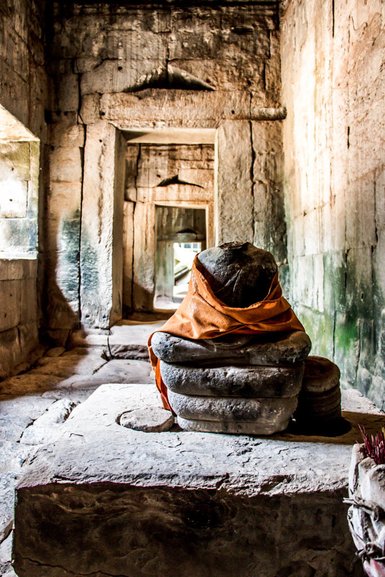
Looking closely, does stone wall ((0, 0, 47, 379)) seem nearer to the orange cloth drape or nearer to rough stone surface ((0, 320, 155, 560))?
rough stone surface ((0, 320, 155, 560))

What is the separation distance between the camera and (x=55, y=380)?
396 centimetres

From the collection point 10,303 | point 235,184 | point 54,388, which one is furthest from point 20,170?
point 54,388

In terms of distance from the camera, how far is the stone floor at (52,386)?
7.62ft

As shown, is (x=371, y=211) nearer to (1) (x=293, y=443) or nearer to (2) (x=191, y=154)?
(1) (x=293, y=443)

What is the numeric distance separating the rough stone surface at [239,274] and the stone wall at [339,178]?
3.29 ft

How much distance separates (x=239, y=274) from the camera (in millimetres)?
2029

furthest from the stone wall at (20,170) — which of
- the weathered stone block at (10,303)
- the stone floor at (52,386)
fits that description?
the stone floor at (52,386)

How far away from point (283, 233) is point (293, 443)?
3.63 meters

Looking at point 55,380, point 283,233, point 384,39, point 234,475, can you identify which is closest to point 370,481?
point 234,475

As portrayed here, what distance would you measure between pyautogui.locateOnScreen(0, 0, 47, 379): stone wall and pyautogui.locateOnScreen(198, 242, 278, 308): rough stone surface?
2.78 meters

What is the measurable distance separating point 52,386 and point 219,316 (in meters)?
2.44

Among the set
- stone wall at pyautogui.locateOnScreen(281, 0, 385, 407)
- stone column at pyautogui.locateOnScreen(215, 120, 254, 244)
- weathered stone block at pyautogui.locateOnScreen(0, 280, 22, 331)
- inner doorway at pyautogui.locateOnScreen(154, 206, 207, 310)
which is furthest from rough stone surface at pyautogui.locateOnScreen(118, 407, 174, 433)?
inner doorway at pyautogui.locateOnScreen(154, 206, 207, 310)

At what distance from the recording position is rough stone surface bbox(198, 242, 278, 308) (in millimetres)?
2033

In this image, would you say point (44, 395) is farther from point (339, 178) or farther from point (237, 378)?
point (339, 178)
